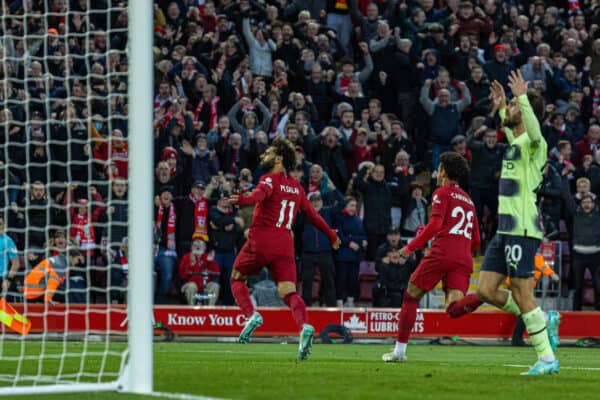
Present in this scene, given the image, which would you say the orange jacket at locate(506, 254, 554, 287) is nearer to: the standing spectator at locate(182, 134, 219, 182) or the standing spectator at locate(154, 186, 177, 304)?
the standing spectator at locate(182, 134, 219, 182)

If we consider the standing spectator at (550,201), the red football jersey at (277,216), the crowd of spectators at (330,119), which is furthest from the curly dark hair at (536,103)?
the standing spectator at (550,201)

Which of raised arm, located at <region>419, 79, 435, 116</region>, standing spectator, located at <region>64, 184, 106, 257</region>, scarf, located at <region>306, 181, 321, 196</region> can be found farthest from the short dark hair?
raised arm, located at <region>419, 79, 435, 116</region>

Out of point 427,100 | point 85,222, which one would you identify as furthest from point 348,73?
point 85,222

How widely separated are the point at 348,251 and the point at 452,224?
8139mm

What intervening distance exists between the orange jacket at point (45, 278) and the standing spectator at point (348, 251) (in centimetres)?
639

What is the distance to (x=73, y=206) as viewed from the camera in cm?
1302

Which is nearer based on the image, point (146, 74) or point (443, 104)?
point (146, 74)

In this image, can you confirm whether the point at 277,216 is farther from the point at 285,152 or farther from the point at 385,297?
the point at 385,297

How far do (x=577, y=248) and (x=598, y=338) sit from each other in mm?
2381

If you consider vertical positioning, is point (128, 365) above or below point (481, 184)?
below

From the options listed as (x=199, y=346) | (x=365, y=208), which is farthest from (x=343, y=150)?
(x=199, y=346)

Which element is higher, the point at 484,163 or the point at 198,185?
the point at 484,163

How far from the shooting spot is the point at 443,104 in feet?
75.5

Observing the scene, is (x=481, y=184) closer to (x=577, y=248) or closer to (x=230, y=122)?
(x=577, y=248)
